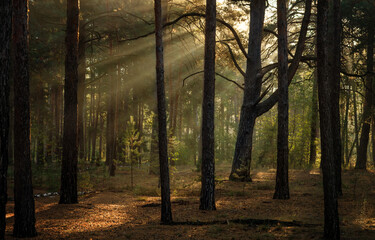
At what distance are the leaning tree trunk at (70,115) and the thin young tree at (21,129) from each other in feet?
13.0

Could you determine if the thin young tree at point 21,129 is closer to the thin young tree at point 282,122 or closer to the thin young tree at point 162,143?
the thin young tree at point 162,143

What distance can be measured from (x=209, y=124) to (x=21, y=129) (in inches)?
201

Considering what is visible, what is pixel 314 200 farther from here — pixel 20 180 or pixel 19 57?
pixel 19 57

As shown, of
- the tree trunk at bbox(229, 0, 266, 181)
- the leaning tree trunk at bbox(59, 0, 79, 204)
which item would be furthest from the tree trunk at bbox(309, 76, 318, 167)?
the leaning tree trunk at bbox(59, 0, 79, 204)

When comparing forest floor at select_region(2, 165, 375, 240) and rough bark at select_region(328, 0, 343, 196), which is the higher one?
rough bark at select_region(328, 0, 343, 196)

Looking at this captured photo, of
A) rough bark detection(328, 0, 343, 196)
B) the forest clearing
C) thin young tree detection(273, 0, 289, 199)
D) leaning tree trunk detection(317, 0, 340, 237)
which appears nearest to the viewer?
leaning tree trunk detection(317, 0, 340, 237)

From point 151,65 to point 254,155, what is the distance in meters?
13.8

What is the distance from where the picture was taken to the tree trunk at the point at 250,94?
53.5ft

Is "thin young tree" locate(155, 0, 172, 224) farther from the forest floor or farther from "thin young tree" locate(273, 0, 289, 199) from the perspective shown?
"thin young tree" locate(273, 0, 289, 199)

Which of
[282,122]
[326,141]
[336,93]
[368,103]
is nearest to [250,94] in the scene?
[282,122]

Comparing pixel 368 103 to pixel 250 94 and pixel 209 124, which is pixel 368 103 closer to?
pixel 250 94

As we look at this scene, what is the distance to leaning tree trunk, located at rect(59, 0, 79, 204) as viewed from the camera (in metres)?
11.1

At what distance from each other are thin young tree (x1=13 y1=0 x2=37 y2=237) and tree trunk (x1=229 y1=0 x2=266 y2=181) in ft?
35.9

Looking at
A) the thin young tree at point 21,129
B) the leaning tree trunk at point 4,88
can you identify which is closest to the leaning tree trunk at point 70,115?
the thin young tree at point 21,129
